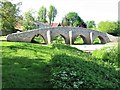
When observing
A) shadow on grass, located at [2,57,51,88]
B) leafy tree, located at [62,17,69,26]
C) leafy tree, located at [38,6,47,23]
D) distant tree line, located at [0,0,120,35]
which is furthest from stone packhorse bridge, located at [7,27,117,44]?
shadow on grass, located at [2,57,51,88]

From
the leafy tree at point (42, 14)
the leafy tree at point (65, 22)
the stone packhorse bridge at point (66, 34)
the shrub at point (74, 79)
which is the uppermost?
the leafy tree at point (42, 14)

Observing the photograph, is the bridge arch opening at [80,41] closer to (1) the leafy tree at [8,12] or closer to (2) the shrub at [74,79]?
(1) the leafy tree at [8,12]

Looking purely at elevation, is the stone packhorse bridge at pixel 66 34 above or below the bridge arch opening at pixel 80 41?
A: above

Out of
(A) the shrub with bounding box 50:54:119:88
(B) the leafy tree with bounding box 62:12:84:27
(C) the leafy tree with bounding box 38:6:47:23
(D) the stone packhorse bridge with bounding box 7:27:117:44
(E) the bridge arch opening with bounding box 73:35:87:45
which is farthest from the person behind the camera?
(B) the leafy tree with bounding box 62:12:84:27

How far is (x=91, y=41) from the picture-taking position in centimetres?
4591

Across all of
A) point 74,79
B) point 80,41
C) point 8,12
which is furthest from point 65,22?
point 74,79

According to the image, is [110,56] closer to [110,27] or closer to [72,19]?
[110,27]

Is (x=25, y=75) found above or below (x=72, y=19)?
below

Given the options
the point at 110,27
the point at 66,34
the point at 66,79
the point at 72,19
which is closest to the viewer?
the point at 66,79

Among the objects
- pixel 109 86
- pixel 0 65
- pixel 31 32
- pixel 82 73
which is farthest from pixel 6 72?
pixel 31 32

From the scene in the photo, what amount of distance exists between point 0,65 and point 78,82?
9.55 feet

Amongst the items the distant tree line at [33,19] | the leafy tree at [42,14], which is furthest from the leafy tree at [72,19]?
the leafy tree at [42,14]

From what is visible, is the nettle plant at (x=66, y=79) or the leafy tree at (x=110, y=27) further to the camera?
the leafy tree at (x=110, y=27)

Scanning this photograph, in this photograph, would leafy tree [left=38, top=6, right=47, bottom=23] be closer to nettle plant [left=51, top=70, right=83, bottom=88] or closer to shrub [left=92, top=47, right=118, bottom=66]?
shrub [left=92, top=47, right=118, bottom=66]
